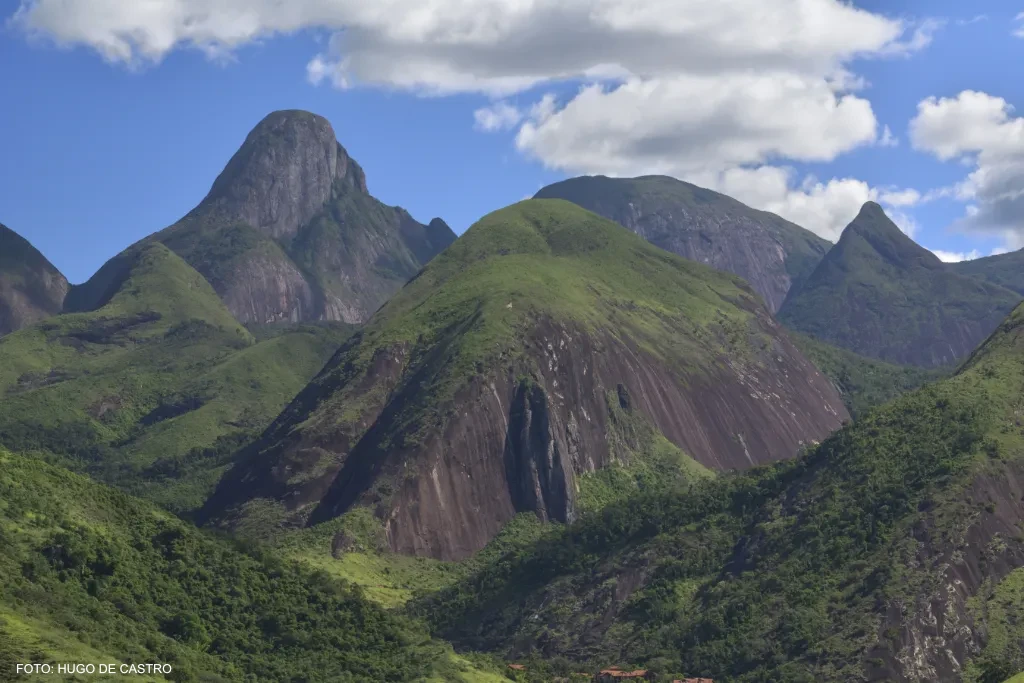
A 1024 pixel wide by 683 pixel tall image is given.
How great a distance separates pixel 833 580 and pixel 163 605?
244ft

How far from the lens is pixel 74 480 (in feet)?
445

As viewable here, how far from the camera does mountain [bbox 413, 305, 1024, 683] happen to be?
15975 centimetres

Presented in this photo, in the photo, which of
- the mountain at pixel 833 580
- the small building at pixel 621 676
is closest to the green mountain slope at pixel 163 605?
the small building at pixel 621 676

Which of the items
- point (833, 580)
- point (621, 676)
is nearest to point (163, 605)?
point (621, 676)

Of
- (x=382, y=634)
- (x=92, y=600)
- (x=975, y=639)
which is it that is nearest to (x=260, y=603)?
(x=382, y=634)

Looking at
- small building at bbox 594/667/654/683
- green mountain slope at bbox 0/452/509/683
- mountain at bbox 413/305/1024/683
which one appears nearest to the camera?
green mountain slope at bbox 0/452/509/683

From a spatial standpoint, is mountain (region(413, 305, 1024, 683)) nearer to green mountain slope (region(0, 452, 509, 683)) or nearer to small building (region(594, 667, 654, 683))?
small building (region(594, 667, 654, 683))

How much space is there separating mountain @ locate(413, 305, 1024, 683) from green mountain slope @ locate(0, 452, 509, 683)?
33375 mm

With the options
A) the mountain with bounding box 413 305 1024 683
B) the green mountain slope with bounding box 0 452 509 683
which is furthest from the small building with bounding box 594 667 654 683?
the green mountain slope with bounding box 0 452 509 683

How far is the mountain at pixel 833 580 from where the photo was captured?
15975cm

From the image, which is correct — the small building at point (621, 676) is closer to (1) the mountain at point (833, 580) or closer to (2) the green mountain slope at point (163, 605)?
(1) the mountain at point (833, 580)

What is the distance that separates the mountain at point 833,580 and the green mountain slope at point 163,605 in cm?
3337

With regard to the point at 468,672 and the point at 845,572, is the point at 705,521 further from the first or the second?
the point at 468,672

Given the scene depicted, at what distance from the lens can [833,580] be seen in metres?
172
